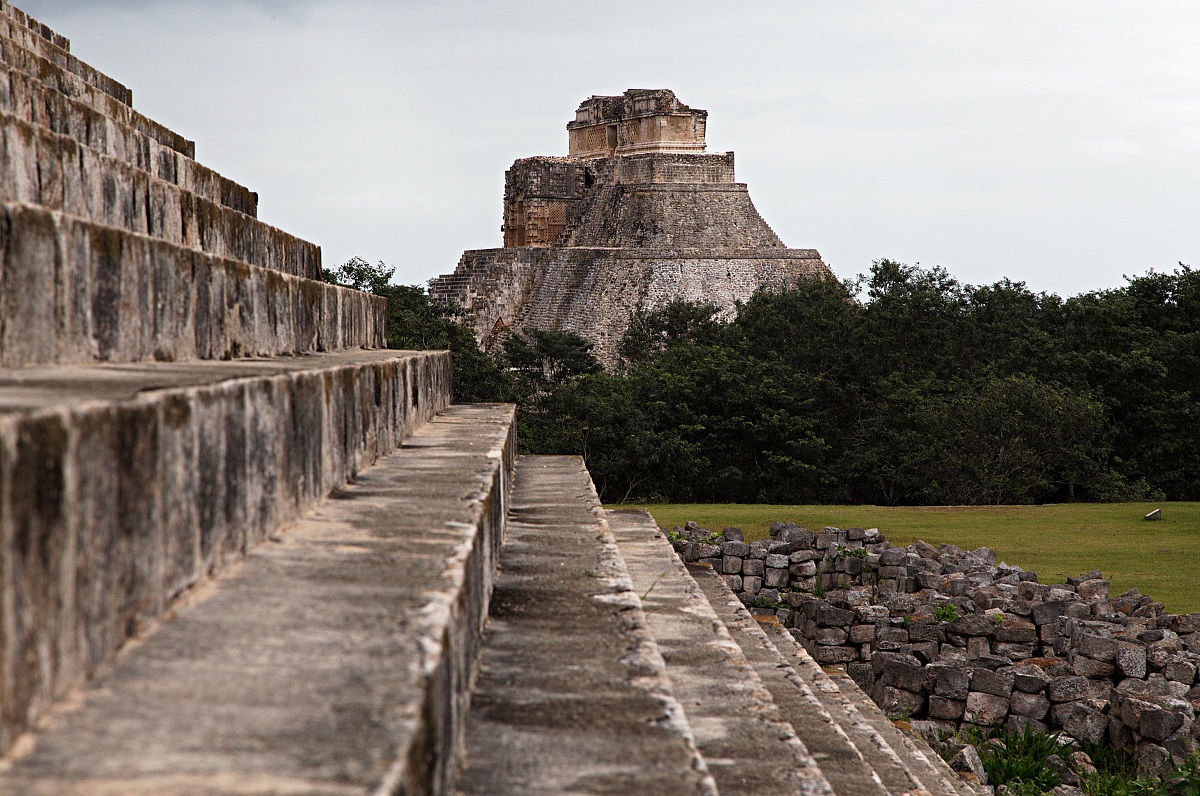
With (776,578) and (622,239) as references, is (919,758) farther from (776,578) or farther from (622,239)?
(622,239)

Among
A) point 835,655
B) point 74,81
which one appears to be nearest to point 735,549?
point 835,655

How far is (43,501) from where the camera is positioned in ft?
4.74

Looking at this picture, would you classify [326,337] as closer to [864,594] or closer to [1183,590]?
[864,594]

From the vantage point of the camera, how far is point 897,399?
30766 millimetres

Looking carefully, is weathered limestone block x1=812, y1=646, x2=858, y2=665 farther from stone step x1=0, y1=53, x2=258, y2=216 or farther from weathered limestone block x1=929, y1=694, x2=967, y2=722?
stone step x1=0, y1=53, x2=258, y2=216

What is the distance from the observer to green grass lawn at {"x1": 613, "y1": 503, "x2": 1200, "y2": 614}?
41.5 ft

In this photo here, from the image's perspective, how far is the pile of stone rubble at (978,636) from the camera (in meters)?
7.80

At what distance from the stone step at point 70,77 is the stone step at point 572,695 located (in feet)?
8.58

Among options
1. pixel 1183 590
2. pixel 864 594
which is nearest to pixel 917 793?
pixel 864 594

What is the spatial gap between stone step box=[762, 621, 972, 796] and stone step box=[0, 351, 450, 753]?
3353 mm

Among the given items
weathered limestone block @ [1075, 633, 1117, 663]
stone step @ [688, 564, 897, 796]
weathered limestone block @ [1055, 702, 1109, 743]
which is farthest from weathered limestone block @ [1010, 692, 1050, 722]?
stone step @ [688, 564, 897, 796]

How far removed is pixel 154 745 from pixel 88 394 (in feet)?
1.99

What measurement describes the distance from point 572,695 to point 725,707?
45.5 inches

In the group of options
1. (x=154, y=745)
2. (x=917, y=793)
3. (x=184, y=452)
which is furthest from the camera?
(x=917, y=793)
